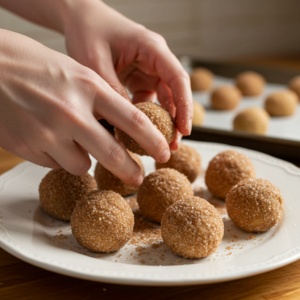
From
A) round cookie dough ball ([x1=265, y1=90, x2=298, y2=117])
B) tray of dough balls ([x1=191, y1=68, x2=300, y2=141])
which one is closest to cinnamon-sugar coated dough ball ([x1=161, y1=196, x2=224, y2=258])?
tray of dough balls ([x1=191, y1=68, x2=300, y2=141])

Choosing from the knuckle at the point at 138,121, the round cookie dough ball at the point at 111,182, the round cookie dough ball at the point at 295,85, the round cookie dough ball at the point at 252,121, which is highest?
the knuckle at the point at 138,121

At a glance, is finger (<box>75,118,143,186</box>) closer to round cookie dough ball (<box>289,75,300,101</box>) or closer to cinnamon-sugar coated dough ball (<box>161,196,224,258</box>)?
cinnamon-sugar coated dough ball (<box>161,196,224,258</box>)

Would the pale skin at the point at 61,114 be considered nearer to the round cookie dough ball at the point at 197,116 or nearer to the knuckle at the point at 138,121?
the knuckle at the point at 138,121

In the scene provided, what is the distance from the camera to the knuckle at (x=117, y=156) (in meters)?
0.92

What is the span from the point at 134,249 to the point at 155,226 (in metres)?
0.16

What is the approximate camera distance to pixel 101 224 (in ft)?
3.16

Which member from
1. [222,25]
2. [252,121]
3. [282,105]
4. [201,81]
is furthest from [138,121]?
[222,25]

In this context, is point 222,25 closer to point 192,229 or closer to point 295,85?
point 295,85

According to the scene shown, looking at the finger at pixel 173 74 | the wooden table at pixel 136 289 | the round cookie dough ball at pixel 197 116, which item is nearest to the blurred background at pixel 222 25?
the round cookie dough ball at pixel 197 116

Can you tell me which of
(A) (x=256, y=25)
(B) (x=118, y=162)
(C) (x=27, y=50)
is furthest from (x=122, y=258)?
(A) (x=256, y=25)

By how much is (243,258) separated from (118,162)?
350mm

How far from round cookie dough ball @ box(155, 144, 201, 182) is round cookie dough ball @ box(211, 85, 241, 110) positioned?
3.76 feet

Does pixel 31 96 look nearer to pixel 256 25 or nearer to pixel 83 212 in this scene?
pixel 83 212

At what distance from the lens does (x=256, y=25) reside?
180 inches
